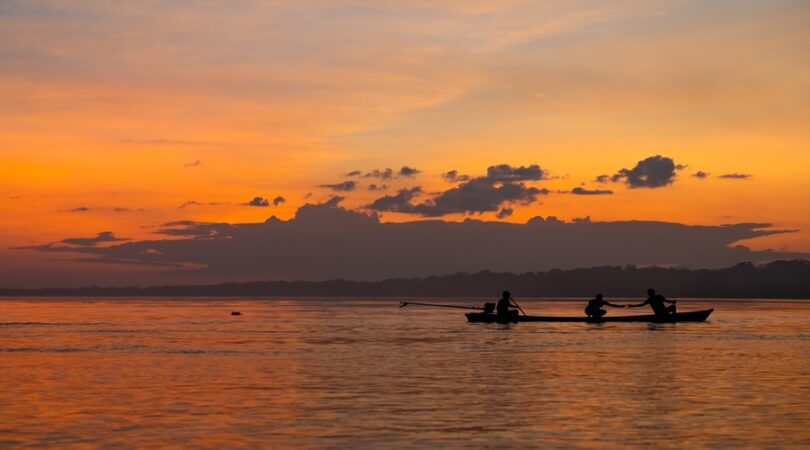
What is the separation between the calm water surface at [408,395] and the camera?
81.0 feet

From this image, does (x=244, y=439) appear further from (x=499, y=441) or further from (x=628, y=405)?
(x=628, y=405)

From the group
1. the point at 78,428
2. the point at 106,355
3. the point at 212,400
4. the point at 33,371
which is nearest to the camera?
the point at 78,428

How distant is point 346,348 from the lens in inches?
2260

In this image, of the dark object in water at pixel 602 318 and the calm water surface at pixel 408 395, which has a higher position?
the dark object in water at pixel 602 318

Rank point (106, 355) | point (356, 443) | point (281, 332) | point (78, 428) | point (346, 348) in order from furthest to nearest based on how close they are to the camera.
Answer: point (281, 332), point (346, 348), point (106, 355), point (78, 428), point (356, 443)

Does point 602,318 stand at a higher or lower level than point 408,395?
higher

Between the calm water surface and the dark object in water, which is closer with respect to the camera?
the calm water surface

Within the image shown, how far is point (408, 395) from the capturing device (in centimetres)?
3319

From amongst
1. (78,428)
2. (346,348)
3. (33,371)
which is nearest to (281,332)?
(346,348)

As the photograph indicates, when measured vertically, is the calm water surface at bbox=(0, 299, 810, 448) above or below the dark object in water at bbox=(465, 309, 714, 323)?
below

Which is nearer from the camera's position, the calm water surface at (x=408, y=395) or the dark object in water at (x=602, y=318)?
the calm water surface at (x=408, y=395)

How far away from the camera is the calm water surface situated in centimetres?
2469

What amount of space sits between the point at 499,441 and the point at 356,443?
331 cm

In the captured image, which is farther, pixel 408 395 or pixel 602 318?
pixel 602 318
